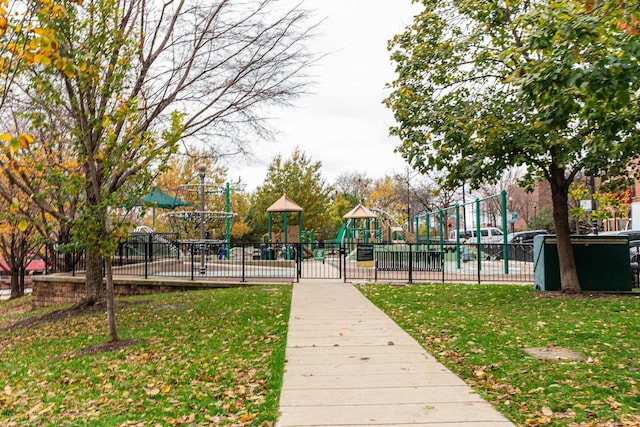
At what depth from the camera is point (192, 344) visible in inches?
309

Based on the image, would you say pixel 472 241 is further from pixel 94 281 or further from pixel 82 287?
pixel 94 281

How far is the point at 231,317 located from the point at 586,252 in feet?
29.1

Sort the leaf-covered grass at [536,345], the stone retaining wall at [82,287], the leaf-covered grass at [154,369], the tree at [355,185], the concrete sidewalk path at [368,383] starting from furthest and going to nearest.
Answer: the tree at [355,185] < the stone retaining wall at [82,287] < the leaf-covered grass at [154,369] < the leaf-covered grass at [536,345] < the concrete sidewalk path at [368,383]

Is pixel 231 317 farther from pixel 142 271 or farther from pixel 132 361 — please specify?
pixel 142 271

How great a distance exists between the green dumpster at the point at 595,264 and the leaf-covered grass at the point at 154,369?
6.92 meters

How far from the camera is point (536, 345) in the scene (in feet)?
23.2

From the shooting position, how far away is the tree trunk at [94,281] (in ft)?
41.1

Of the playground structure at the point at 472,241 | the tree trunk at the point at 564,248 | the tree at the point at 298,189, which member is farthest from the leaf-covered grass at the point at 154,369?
the tree at the point at 298,189

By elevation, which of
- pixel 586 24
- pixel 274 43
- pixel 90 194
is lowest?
pixel 90 194

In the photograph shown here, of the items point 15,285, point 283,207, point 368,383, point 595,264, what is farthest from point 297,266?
point 15,285

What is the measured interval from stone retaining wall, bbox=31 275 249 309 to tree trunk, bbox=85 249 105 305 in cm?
304

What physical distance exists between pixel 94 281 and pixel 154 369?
7127 mm

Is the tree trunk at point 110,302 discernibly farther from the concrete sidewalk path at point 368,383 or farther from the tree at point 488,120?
the tree at point 488,120

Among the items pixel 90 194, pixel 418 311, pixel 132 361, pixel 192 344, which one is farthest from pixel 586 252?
pixel 90 194
